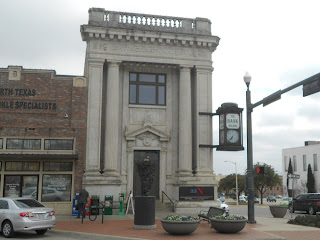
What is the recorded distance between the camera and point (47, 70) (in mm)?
23000

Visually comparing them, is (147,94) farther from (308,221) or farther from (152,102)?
(308,221)

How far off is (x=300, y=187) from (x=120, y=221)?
50.2m

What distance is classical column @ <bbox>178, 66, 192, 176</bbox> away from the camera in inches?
936

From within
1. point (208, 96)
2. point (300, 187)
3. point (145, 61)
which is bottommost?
point (300, 187)

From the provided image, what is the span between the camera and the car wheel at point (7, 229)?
13633 millimetres

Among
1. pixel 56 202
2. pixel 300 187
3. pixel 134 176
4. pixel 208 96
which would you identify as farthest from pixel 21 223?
pixel 300 187

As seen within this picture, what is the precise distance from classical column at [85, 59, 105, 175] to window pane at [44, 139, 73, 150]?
107 centimetres

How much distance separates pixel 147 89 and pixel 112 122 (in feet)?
11.6

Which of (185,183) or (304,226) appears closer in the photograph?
(304,226)

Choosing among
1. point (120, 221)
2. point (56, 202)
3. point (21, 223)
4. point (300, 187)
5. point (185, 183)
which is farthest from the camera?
point (300, 187)

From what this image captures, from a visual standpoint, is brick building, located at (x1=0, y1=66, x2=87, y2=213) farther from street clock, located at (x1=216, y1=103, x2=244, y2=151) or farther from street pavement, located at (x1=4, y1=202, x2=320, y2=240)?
street clock, located at (x1=216, y1=103, x2=244, y2=151)

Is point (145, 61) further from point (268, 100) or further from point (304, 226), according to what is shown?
point (304, 226)

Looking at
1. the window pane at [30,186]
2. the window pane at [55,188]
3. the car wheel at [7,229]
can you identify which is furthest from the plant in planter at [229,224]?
the window pane at [30,186]

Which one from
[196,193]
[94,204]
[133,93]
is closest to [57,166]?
[94,204]
